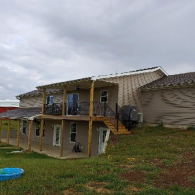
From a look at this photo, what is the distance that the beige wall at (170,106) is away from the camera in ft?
48.8

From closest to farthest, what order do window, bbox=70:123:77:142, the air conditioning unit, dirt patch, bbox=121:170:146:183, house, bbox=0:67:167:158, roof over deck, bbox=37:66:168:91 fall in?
dirt patch, bbox=121:170:146:183 < roof over deck, bbox=37:66:168:91 < house, bbox=0:67:167:158 < the air conditioning unit < window, bbox=70:123:77:142

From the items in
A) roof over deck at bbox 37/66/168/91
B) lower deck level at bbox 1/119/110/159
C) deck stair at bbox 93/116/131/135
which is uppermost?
roof over deck at bbox 37/66/168/91

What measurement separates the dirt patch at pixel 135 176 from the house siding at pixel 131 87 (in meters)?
8.81

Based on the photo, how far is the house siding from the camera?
641 inches

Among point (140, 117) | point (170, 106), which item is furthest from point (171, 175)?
point (140, 117)

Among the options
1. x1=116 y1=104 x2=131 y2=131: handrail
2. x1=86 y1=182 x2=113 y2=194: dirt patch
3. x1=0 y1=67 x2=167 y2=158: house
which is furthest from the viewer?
x1=116 y1=104 x2=131 y2=131: handrail

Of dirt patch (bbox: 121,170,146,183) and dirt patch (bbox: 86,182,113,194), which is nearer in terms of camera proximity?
dirt patch (bbox: 86,182,113,194)

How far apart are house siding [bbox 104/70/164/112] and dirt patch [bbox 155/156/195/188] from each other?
331 inches

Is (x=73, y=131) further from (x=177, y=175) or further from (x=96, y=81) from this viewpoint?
(x=177, y=175)

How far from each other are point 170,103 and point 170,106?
0.21m

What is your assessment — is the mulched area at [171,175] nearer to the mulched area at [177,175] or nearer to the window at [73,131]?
the mulched area at [177,175]

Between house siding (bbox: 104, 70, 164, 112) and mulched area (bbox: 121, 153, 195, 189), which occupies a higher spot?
house siding (bbox: 104, 70, 164, 112)

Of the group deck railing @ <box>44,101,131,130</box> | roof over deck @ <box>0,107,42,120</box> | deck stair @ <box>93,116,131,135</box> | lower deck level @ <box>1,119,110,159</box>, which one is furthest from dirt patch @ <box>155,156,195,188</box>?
roof over deck @ <box>0,107,42,120</box>

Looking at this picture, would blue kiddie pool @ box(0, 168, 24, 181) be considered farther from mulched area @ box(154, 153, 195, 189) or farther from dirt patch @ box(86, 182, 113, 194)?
mulched area @ box(154, 153, 195, 189)
